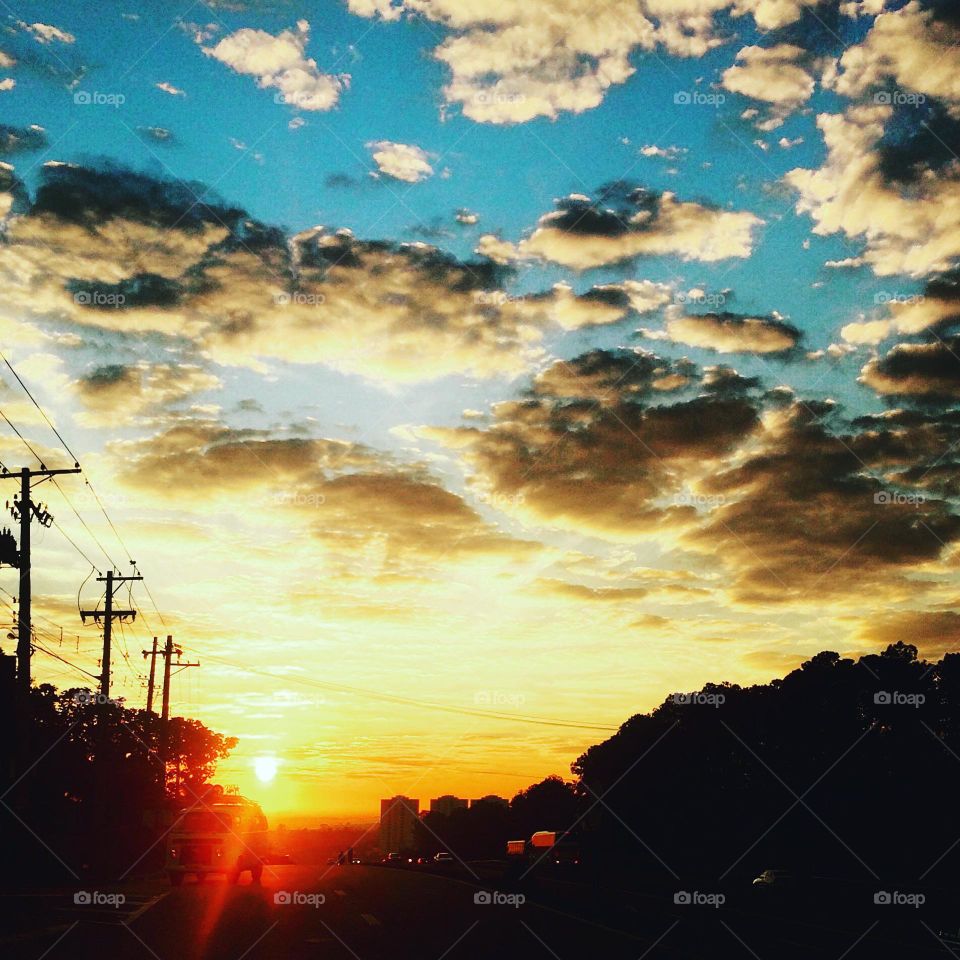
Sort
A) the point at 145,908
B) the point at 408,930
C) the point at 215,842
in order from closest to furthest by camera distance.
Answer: the point at 408,930 → the point at 145,908 → the point at 215,842

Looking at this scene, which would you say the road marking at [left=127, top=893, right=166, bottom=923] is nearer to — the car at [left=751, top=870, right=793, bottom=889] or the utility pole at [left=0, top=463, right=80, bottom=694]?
the utility pole at [left=0, top=463, right=80, bottom=694]

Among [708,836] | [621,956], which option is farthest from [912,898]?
[708,836]

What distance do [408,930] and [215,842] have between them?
12256 mm

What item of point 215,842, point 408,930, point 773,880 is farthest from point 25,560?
point 773,880

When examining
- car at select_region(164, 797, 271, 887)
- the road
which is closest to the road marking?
the road

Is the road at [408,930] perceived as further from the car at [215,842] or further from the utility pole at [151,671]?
the utility pole at [151,671]

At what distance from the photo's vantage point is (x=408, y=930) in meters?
18.1

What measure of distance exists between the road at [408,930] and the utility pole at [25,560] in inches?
293

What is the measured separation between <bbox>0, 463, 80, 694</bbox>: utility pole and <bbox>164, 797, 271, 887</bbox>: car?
6.82 m

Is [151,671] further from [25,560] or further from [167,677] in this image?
[25,560]

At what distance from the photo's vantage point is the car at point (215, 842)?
28.7m

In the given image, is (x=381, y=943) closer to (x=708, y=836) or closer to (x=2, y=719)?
(x=2, y=719)

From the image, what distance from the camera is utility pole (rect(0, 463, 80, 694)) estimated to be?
104 feet

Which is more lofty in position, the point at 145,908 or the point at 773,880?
the point at 145,908
